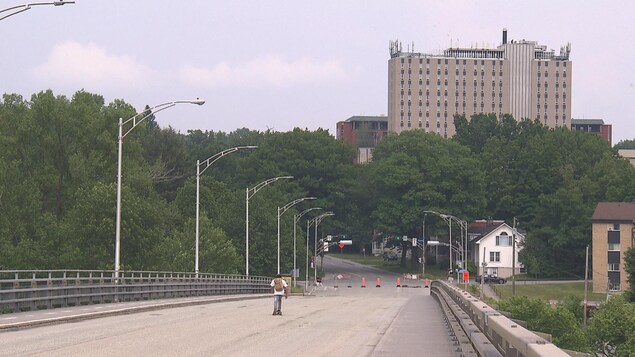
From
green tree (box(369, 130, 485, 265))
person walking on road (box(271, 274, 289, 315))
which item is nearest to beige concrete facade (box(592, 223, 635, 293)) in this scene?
green tree (box(369, 130, 485, 265))

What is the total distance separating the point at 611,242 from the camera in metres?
128

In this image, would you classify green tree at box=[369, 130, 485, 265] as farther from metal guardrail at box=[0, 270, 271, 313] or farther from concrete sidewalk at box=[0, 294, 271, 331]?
concrete sidewalk at box=[0, 294, 271, 331]

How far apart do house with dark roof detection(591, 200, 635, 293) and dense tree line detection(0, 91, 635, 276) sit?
37.4 feet

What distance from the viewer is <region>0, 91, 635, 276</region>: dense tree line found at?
90438mm

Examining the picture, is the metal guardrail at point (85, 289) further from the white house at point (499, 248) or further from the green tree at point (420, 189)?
the white house at point (499, 248)

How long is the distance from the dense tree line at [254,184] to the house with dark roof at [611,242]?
11389mm

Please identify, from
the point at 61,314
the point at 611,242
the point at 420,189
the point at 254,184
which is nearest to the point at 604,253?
the point at 611,242

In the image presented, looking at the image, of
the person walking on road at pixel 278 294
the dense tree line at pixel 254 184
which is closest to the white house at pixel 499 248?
the dense tree line at pixel 254 184

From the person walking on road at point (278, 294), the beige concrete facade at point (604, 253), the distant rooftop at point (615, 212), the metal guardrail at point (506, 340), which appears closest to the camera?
the metal guardrail at point (506, 340)

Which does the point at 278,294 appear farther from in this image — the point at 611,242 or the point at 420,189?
the point at 420,189

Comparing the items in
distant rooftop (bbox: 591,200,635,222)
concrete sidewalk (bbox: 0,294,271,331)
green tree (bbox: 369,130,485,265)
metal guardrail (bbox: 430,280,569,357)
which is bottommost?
concrete sidewalk (bbox: 0,294,271,331)

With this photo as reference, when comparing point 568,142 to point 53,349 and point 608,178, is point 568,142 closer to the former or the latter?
point 608,178

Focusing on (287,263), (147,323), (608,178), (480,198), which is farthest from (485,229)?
(147,323)

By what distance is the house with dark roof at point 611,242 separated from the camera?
12450 cm
